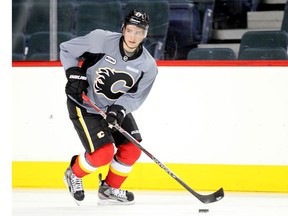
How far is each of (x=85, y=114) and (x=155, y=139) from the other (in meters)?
0.95

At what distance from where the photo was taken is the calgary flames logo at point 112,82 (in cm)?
373

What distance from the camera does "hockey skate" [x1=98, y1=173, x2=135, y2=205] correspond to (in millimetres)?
3944

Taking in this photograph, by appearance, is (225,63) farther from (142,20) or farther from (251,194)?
(142,20)

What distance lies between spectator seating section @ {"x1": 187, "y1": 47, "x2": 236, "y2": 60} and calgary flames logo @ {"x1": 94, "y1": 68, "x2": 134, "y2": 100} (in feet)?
3.36

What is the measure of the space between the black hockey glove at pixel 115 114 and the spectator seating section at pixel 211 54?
115 cm

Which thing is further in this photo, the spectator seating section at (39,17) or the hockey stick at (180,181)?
the spectator seating section at (39,17)

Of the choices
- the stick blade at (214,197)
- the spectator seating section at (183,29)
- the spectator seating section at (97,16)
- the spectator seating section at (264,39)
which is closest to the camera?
the stick blade at (214,197)

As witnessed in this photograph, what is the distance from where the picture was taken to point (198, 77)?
4.63m

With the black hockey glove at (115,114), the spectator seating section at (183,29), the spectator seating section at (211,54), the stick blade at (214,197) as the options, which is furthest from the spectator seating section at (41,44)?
the stick blade at (214,197)

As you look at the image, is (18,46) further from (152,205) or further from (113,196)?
(152,205)

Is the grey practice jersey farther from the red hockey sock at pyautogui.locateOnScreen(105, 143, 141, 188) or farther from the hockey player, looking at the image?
the red hockey sock at pyautogui.locateOnScreen(105, 143, 141, 188)

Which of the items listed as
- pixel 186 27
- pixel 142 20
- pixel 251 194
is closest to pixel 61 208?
pixel 142 20

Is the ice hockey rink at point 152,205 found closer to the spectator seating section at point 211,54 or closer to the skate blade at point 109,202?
the skate blade at point 109,202

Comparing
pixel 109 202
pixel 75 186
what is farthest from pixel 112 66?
pixel 109 202
